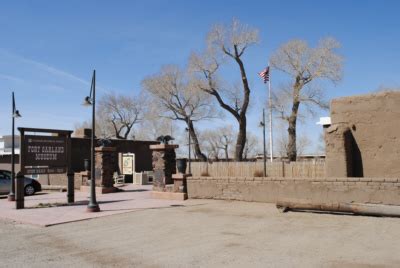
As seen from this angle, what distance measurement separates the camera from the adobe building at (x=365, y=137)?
15023mm

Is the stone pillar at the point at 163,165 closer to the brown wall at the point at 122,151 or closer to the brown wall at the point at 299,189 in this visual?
the brown wall at the point at 299,189

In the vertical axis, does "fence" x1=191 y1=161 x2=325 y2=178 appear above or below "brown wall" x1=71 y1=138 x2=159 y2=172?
below

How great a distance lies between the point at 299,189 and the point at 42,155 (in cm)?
1012

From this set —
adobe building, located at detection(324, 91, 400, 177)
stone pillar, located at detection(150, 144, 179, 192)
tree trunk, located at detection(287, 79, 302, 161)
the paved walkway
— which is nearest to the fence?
stone pillar, located at detection(150, 144, 179, 192)

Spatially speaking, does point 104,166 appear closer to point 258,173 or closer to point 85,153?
point 258,173

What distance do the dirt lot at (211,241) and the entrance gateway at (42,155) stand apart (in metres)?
3.46

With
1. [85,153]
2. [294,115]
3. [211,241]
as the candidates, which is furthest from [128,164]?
[211,241]

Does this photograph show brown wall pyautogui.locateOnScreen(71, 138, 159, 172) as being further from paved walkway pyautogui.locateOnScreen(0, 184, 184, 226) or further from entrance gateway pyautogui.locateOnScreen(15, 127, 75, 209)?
entrance gateway pyautogui.locateOnScreen(15, 127, 75, 209)

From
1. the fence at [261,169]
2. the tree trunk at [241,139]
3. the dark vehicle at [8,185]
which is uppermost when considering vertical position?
the tree trunk at [241,139]

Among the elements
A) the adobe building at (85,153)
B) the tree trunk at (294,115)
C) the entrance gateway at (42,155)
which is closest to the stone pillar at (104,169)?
the entrance gateway at (42,155)

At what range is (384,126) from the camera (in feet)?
49.8

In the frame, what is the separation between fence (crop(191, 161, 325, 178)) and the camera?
28.0 m

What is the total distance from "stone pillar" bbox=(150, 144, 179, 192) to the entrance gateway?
3653 millimetres

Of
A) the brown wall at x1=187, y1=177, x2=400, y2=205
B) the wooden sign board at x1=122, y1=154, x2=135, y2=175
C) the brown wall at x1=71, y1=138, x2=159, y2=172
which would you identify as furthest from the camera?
the brown wall at x1=71, y1=138, x2=159, y2=172
